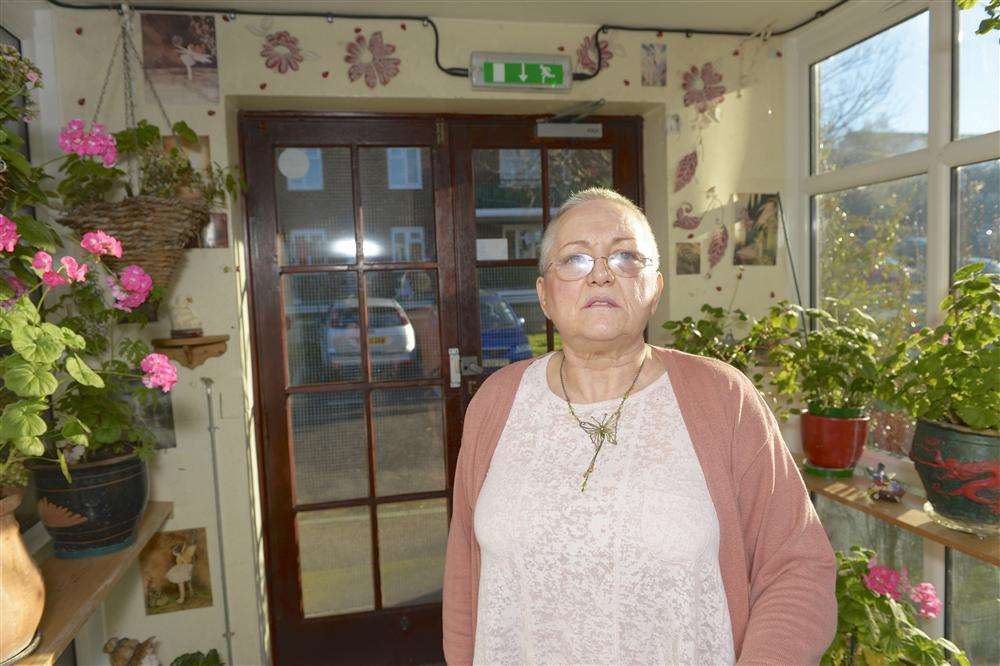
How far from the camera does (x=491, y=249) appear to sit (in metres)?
2.77

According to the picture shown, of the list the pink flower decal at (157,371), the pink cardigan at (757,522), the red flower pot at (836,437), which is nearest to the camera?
the pink cardigan at (757,522)

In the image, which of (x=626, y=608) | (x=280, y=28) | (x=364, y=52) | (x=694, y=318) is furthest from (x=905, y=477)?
(x=280, y=28)

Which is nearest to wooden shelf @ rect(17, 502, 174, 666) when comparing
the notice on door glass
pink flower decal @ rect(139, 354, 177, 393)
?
pink flower decal @ rect(139, 354, 177, 393)

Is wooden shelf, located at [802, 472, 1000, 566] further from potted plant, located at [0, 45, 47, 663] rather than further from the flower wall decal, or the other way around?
the flower wall decal

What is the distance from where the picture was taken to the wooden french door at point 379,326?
261 cm

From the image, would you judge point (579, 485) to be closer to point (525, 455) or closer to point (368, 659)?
point (525, 455)

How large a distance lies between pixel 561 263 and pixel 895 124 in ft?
5.64

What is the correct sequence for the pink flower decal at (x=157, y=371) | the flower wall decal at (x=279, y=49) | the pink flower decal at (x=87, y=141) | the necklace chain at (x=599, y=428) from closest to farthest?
the necklace chain at (x=599, y=428)
the pink flower decal at (x=157, y=371)
the pink flower decal at (x=87, y=141)
the flower wall decal at (x=279, y=49)

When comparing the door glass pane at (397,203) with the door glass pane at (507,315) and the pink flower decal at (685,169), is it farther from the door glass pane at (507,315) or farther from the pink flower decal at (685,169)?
the pink flower decal at (685,169)

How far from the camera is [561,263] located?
1.25 metres

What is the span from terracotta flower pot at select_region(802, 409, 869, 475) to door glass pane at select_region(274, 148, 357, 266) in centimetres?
182

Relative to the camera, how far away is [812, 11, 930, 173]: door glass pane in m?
2.17

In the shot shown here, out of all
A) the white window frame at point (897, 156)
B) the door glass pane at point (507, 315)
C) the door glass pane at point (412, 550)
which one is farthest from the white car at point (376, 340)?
the white window frame at point (897, 156)

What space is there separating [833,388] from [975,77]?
103cm
